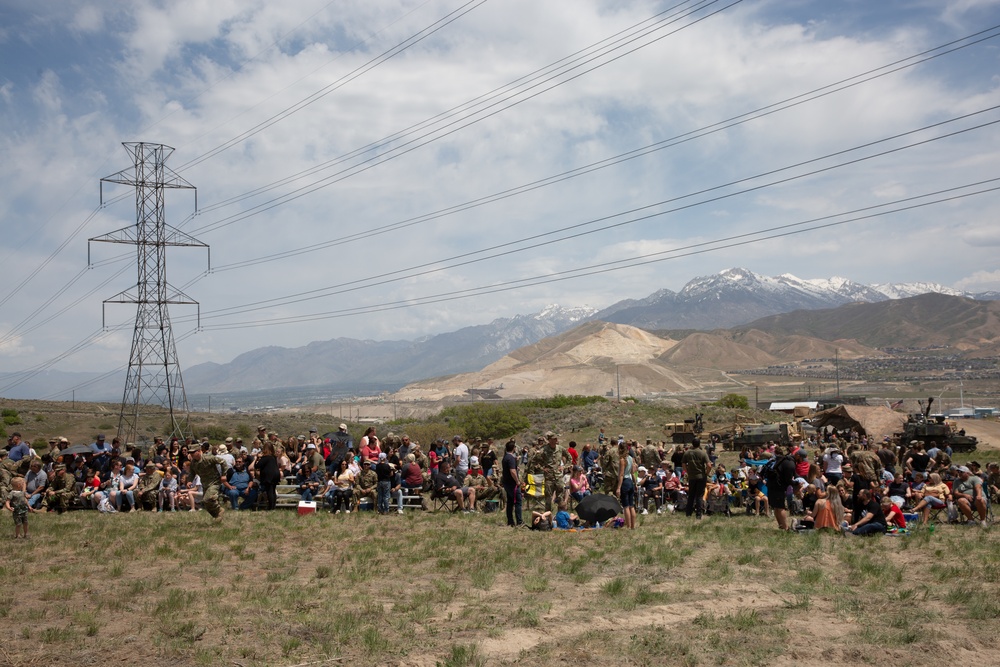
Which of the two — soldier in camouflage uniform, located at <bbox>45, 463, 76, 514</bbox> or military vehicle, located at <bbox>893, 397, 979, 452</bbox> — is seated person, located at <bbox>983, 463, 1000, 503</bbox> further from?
soldier in camouflage uniform, located at <bbox>45, 463, 76, 514</bbox>

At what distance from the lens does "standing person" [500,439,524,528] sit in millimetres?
14922

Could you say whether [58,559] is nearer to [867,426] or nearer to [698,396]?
[867,426]

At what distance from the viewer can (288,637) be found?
8.24 m

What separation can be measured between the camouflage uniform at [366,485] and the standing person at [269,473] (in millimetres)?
1615

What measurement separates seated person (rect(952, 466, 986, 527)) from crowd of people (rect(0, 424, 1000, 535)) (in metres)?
0.02

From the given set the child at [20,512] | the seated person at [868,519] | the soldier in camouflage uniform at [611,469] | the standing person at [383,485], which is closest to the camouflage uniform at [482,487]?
the standing person at [383,485]

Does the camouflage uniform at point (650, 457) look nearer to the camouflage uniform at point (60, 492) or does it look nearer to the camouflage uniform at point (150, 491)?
the camouflage uniform at point (150, 491)

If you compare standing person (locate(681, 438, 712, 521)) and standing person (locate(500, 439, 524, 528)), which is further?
standing person (locate(681, 438, 712, 521))

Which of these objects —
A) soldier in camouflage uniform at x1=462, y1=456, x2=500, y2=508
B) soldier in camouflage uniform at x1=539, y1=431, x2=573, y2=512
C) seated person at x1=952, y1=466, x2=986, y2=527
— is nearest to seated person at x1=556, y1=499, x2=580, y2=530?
soldier in camouflage uniform at x1=539, y1=431, x2=573, y2=512

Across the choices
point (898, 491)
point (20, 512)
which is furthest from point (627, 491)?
point (20, 512)

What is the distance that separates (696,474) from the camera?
16156 mm

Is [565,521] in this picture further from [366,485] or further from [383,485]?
[366,485]

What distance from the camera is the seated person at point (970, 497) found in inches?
565

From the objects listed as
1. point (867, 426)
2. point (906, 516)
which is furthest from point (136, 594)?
point (867, 426)
